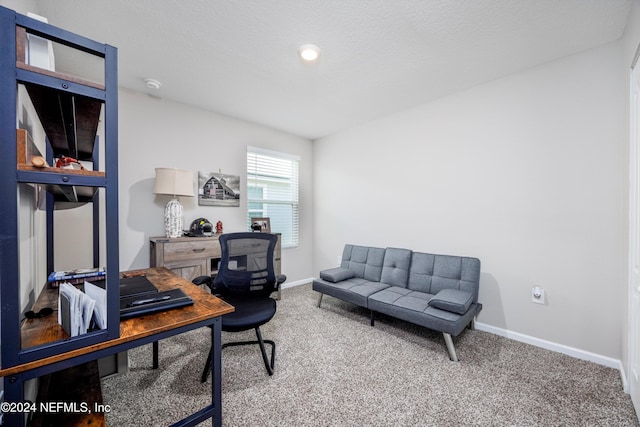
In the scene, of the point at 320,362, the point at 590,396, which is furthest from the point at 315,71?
the point at 590,396

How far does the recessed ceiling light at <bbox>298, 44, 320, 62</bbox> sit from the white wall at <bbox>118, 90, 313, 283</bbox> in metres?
1.87

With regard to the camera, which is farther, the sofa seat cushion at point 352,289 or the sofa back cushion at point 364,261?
the sofa back cushion at point 364,261

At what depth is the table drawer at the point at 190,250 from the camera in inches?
107

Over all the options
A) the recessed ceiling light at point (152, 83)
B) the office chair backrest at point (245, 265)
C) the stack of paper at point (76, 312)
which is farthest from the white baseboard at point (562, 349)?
the recessed ceiling light at point (152, 83)

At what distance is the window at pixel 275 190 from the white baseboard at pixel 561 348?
9.75ft

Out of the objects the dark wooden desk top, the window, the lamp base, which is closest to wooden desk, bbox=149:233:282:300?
the lamp base

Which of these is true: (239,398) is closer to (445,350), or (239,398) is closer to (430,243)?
(445,350)

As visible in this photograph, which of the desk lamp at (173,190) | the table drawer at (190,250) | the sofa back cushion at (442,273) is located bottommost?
the sofa back cushion at (442,273)

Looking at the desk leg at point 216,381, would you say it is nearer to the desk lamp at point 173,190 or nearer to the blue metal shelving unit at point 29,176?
the blue metal shelving unit at point 29,176

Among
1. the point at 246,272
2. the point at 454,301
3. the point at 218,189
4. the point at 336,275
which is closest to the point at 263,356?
the point at 246,272

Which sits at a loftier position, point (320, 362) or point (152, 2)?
point (152, 2)

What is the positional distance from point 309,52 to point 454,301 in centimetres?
251

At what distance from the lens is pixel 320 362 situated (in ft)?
6.98

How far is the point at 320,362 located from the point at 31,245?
6.86ft
